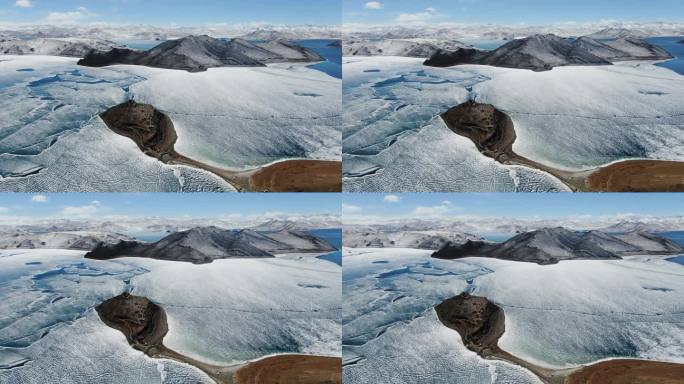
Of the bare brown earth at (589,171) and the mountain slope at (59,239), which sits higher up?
the bare brown earth at (589,171)

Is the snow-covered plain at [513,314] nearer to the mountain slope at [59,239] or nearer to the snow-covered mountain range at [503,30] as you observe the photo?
the snow-covered mountain range at [503,30]

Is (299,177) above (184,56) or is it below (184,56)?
below

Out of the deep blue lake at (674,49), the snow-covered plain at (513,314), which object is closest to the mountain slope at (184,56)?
the snow-covered plain at (513,314)

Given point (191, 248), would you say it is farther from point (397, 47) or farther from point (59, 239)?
point (397, 47)

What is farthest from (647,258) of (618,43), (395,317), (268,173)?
(268,173)

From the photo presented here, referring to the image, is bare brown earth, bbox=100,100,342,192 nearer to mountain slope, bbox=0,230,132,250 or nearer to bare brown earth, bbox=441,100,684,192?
mountain slope, bbox=0,230,132,250

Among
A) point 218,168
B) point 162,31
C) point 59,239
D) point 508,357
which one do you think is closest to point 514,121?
point 508,357

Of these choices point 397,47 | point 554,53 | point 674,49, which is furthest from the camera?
point 397,47

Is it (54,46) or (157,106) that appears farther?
(54,46)
